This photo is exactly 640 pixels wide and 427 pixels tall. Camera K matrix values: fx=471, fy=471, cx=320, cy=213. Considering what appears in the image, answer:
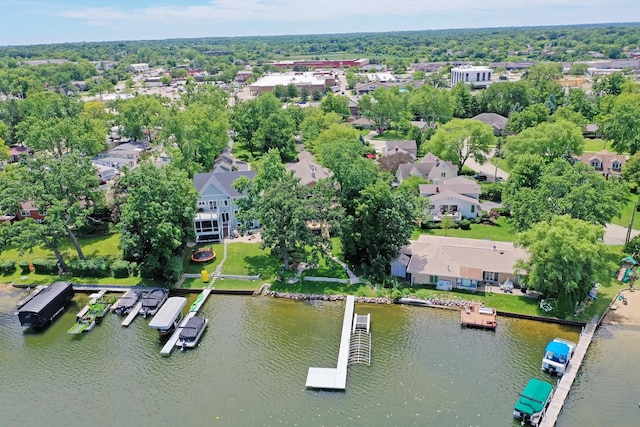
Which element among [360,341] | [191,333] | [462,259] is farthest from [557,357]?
[191,333]

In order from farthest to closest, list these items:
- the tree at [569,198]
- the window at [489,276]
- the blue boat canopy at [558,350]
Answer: the window at [489,276]
the tree at [569,198]
the blue boat canopy at [558,350]

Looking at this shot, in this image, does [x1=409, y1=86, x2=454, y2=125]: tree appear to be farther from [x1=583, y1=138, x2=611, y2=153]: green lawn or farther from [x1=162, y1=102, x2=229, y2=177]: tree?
[x1=162, y1=102, x2=229, y2=177]: tree

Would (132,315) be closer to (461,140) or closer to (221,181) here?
(221,181)

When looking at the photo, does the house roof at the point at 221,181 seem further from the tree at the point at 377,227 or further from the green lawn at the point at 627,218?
the green lawn at the point at 627,218

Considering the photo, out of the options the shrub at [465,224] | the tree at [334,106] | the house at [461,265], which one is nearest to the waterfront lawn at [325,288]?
the house at [461,265]

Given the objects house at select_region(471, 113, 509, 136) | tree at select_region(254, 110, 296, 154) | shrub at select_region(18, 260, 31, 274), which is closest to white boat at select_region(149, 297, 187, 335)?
shrub at select_region(18, 260, 31, 274)

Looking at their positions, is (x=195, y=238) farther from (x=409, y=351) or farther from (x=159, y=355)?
(x=409, y=351)
